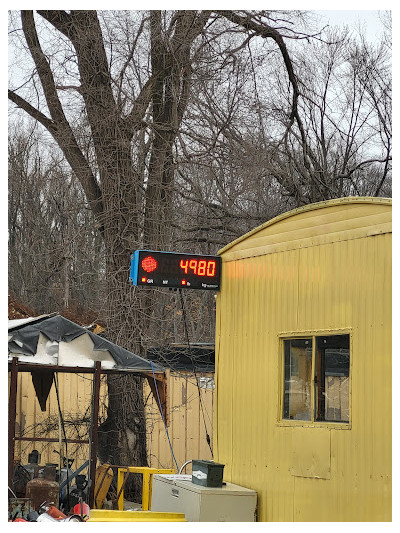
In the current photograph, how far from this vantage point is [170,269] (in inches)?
A: 374

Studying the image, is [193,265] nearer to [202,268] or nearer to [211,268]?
[202,268]

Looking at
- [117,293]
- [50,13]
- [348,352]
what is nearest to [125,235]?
[117,293]

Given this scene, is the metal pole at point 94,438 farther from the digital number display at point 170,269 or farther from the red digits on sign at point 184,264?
the red digits on sign at point 184,264

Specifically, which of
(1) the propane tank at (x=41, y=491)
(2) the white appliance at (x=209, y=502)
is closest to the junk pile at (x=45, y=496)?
(1) the propane tank at (x=41, y=491)

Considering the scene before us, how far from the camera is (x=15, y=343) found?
10797 millimetres

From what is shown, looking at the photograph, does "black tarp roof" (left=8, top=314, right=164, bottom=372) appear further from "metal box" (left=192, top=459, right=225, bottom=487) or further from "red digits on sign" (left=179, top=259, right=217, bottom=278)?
"metal box" (left=192, top=459, right=225, bottom=487)

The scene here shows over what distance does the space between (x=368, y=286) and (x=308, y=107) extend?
13898 mm

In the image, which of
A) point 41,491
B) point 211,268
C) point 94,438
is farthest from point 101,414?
point 211,268

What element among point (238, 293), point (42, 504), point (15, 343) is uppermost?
point (238, 293)

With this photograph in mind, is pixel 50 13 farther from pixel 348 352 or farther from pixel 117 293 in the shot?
pixel 348 352

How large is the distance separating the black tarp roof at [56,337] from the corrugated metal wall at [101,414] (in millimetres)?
4589

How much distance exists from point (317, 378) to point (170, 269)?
2489 millimetres

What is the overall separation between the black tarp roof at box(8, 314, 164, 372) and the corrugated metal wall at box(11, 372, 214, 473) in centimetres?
459

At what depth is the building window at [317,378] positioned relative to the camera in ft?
24.4
